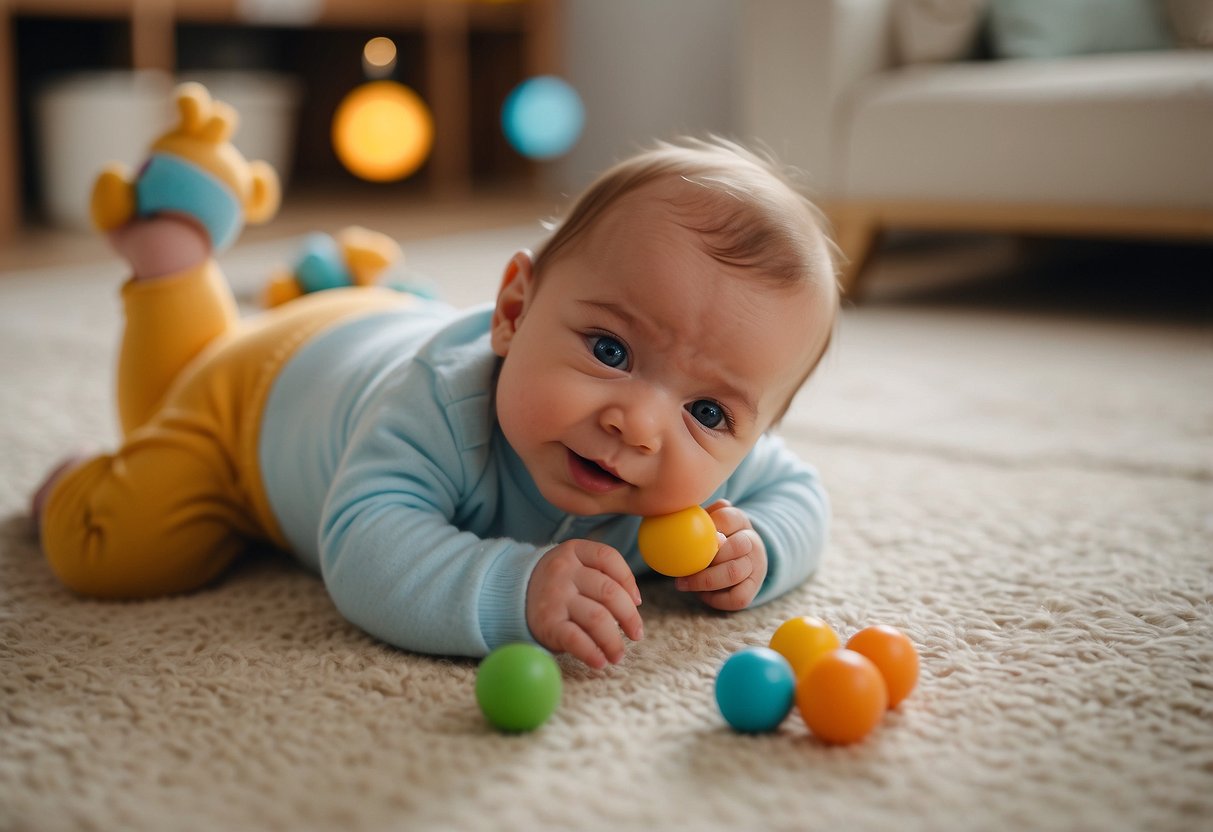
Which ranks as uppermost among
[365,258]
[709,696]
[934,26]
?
[934,26]

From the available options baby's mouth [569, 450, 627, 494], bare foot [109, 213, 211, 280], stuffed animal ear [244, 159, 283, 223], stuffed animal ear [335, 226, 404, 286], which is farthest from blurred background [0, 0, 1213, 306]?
baby's mouth [569, 450, 627, 494]

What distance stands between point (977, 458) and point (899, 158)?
3.12 feet

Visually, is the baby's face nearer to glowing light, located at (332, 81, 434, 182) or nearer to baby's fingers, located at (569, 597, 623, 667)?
baby's fingers, located at (569, 597, 623, 667)

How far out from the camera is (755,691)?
0.60 meters

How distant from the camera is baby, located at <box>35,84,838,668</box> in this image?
68 cm

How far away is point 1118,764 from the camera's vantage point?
58 cm

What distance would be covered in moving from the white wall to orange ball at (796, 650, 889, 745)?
2813 millimetres

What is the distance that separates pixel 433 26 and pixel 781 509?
9.05ft

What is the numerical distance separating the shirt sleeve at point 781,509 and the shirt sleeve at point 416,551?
179 mm

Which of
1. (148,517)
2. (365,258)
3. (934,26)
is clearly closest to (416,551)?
(148,517)

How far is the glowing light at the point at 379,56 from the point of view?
11.3 ft

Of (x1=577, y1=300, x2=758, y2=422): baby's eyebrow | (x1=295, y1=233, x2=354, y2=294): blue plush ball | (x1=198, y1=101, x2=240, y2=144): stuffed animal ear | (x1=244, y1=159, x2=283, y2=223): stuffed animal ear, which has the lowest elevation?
(x1=295, y1=233, x2=354, y2=294): blue plush ball

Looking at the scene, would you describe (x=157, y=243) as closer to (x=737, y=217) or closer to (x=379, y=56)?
(x=737, y=217)

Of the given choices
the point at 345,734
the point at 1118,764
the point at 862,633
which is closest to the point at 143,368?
the point at 345,734
